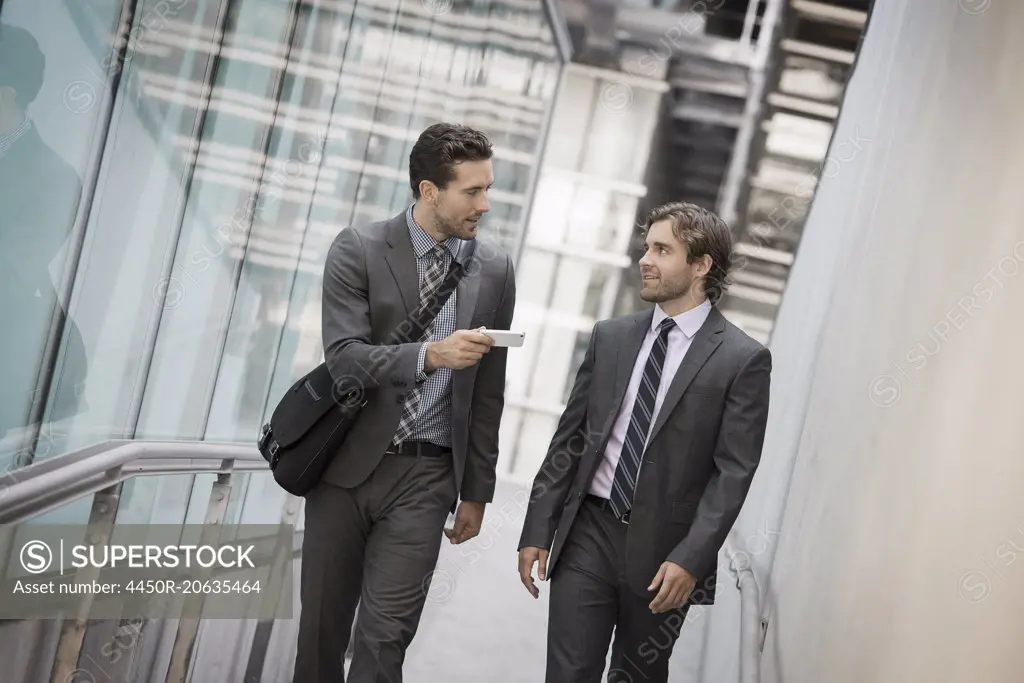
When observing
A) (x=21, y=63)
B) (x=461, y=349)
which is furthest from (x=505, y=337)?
(x=21, y=63)

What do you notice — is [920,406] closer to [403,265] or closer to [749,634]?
[749,634]

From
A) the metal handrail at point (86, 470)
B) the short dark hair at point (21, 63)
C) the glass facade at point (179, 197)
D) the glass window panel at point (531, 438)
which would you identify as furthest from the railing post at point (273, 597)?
the glass window panel at point (531, 438)

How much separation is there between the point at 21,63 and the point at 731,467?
2.05 m

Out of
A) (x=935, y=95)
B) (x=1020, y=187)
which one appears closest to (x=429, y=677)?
(x=935, y=95)

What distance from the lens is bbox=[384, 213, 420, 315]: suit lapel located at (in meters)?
3.04

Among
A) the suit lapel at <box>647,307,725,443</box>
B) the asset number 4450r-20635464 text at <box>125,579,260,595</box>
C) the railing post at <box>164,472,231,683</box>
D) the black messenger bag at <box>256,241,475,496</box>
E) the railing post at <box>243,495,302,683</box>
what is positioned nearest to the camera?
the black messenger bag at <box>256,241,475,496</box>

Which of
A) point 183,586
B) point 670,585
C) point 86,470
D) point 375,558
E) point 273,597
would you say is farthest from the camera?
point 273,597

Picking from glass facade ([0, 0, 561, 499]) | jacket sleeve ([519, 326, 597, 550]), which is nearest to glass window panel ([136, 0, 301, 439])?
glass facade ([0, 0, 561, 499])

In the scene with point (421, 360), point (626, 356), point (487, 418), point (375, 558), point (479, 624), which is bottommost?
point (479, 624)

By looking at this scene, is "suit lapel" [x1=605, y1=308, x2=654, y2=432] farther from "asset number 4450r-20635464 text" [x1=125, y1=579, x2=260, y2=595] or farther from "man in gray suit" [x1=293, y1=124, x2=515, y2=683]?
"asset number 4450r-20635464 text" [x1=125, y1=579, x2=260, y2=595]

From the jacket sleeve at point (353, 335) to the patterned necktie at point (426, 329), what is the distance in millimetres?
129

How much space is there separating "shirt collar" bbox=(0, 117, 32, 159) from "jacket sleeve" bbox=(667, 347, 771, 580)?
1.94 m

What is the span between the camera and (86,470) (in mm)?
2621

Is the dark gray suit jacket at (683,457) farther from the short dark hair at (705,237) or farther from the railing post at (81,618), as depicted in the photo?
the railing post at (81,618)
